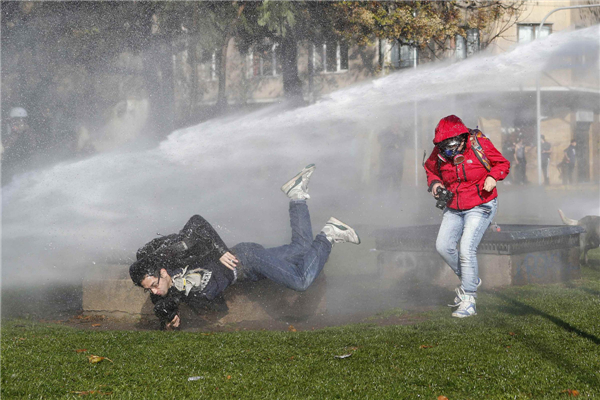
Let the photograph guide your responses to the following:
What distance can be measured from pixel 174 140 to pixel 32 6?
7601 mm

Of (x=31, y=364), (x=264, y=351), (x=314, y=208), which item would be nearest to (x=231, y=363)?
(x=264, y=351)

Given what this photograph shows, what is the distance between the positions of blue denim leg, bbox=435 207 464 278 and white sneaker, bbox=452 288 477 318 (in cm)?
40

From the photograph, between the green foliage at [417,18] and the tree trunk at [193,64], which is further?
the green foliage at [417,18]

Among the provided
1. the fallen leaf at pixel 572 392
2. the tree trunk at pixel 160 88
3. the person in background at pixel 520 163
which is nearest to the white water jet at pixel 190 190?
the person in background at pixel 520 163

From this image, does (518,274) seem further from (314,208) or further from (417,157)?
(417,157)

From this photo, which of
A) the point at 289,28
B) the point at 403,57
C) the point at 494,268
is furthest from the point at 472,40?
the point at 494,268

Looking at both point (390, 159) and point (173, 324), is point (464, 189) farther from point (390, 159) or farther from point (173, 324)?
point (390, 159)

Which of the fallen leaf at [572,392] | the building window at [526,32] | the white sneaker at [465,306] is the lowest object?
the white sneaker at [465,306]

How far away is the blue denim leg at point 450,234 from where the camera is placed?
21.9 feet

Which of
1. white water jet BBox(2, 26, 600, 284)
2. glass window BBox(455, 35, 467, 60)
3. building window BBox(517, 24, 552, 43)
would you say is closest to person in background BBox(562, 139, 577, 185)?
building window BBox(517, 24, 552, 43)

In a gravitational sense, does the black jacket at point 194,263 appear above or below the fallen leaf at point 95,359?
above

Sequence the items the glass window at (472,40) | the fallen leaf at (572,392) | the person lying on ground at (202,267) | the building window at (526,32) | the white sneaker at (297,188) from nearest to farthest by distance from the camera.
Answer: the fallen leaf at (572,392) → the person lying on ground at (202,267) → the white sneaker at (297,188) → the glass window at (472,40) → the building window at (526,32)

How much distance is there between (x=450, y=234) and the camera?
669 centimetres

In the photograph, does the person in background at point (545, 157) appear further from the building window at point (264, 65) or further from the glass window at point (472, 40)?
the building window at point (264, 65)
